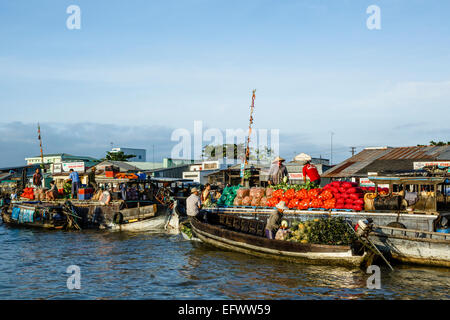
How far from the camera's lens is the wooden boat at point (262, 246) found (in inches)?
468

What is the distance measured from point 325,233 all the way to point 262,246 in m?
2.17

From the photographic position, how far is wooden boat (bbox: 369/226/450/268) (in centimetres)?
1214

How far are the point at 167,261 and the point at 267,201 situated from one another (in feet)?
19.2

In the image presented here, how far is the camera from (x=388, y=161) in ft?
101

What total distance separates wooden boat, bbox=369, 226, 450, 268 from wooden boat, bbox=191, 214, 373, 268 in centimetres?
136

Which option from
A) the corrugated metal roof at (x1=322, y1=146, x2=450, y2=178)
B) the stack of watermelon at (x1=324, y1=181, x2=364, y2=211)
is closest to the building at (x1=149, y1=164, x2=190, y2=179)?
the corrugated metal roof at (x1=322, y1=146, x2=450, y2=178)

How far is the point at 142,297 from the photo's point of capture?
10.2 metres

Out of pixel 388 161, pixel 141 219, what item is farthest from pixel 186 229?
pixel 388 161

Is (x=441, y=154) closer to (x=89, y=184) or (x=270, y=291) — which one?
(x=270, y=291)

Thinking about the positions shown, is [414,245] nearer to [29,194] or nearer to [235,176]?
[29,194]

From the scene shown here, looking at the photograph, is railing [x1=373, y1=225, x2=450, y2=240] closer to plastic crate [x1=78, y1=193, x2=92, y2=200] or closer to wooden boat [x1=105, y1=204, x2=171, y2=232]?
wooden boat [x1=105, y1=204, x2=171, y2=232]

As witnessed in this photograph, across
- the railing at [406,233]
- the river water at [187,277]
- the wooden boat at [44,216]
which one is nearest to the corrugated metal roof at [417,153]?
the railing at [406,233]

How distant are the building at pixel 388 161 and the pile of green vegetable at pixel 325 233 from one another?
1661cm

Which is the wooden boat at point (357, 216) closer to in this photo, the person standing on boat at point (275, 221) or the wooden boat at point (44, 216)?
the person standing on boat at point (275, 221)
